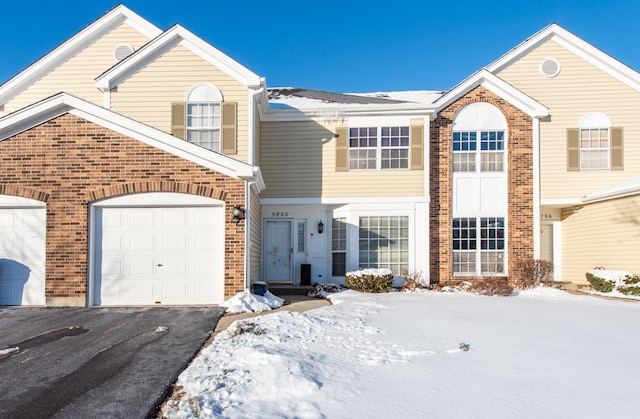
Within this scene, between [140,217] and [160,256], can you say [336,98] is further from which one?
[160,256]

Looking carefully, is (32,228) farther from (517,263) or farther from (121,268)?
(517,263)

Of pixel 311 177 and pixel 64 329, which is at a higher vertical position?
pixel 311 177

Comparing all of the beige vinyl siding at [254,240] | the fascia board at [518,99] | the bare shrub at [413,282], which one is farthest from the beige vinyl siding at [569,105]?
the beige vinyl siding at [254,240]

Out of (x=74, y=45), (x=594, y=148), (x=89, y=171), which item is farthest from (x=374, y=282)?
(x=74, y=45)

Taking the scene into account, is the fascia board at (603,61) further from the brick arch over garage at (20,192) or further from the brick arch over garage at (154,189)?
the brick arch over garage at (20,192)

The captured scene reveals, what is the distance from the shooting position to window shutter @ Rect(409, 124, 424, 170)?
42.4 feet

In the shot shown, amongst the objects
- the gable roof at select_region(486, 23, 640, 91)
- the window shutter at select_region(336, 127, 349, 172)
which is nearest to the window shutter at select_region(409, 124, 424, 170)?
the window shutter at select_region(336, 127, 349, 172)

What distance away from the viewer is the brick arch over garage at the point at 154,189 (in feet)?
29.4

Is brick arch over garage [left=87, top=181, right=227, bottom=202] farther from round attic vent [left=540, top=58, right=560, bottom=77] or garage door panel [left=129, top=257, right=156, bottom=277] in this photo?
round attic vent [left=540, top=58, right=560, bottom=77]

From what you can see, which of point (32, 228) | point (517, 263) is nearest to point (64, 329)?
point (32, 228)

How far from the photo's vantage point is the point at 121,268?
8992 millimetres

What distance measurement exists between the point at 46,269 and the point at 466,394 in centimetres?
891

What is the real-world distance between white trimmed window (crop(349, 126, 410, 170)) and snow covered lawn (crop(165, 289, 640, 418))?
247 inches

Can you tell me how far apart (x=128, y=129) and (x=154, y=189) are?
1.46m
